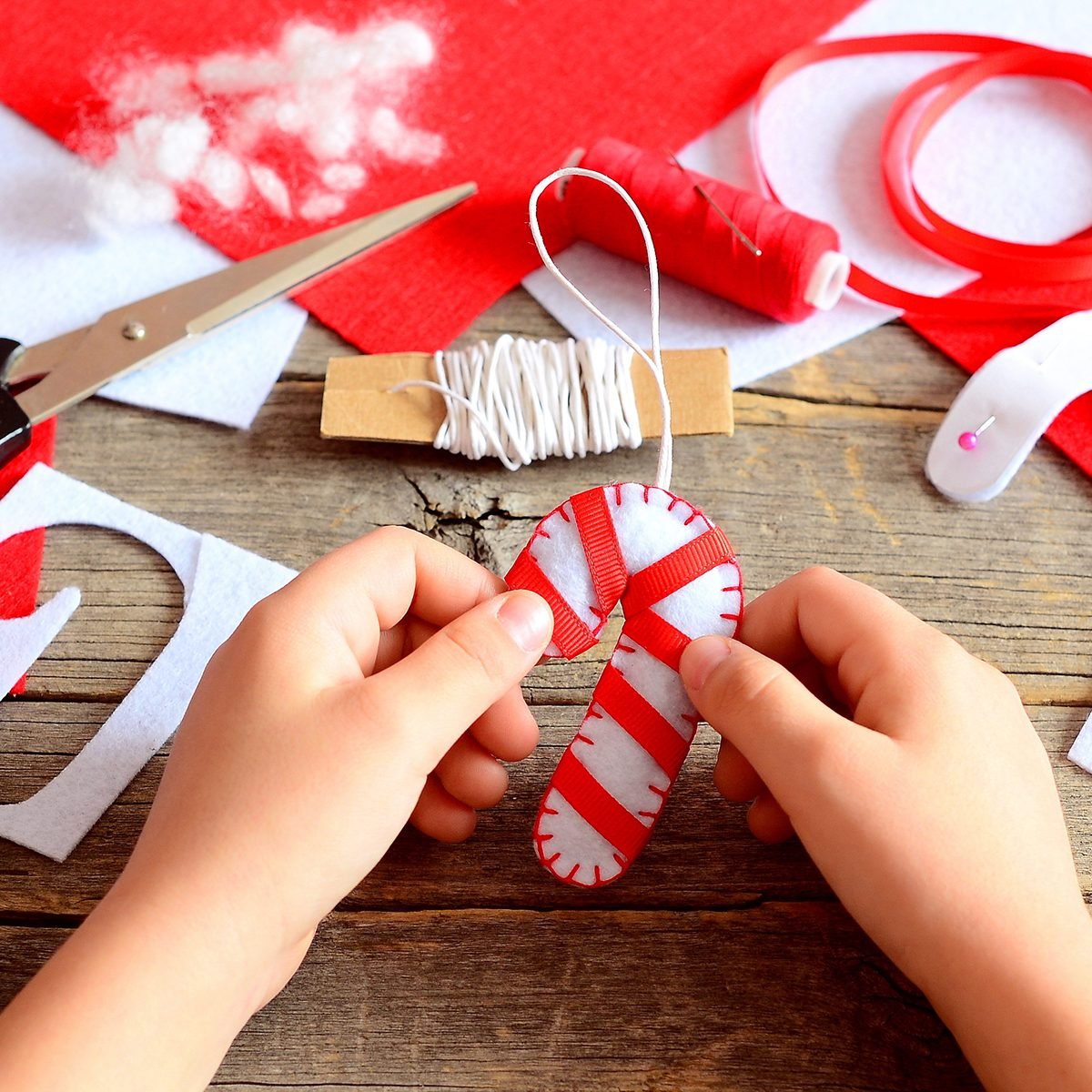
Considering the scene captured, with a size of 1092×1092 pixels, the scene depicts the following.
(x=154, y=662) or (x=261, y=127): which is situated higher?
(x=261, y=127)

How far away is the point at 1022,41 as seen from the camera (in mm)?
1354

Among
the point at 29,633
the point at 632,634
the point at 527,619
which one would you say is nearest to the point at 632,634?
the point at 632,634

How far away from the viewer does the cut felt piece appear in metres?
1.27

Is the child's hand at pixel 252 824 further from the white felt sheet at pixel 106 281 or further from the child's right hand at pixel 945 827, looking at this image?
the white felt sheet at pixel 106 281

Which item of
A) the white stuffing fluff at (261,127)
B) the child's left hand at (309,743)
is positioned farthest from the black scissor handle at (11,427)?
the child's left hand at (309,743)

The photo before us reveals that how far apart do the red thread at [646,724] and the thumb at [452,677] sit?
0.11m

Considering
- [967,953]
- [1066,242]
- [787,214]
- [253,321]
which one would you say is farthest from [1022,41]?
[967,953]

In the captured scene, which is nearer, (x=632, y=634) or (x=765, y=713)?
(x=765, y=713)

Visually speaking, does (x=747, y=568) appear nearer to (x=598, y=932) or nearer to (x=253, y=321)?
(x=598, y=932)

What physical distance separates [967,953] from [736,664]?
0.80 ft

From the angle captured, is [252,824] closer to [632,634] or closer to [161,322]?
[632,634]

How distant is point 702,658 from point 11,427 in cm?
72

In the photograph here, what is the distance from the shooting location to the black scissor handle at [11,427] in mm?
1080

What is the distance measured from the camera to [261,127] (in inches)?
52.6
